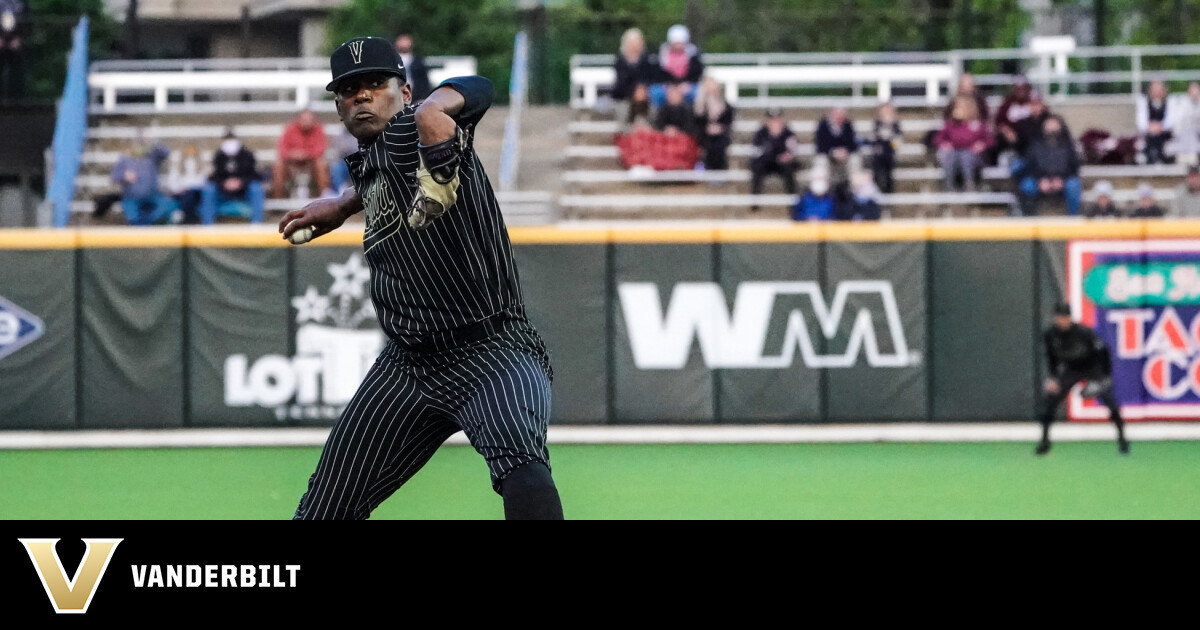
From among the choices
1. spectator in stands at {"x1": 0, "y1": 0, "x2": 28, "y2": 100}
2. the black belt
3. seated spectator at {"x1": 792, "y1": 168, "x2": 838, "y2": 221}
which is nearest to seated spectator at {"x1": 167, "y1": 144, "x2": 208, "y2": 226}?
spectator in stands at {"x1": 0, "y1": 0, "x2": 28, "y2": 100}

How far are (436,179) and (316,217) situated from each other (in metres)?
1.22

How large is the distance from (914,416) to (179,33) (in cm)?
3203

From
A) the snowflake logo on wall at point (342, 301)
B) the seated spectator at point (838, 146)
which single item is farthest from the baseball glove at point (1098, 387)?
the snowflake logo on wall at point (342, 301)

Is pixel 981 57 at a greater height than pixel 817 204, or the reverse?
pixel 981 57

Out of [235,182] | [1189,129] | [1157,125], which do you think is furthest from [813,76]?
[235,182]

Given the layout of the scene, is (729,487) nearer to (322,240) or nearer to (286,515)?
(286,515)

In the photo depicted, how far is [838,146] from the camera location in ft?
66.6

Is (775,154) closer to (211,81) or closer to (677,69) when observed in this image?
(677,69)

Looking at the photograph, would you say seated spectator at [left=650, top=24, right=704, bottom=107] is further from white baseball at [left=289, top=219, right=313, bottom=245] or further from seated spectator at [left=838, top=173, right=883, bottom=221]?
white baseball at [left=289, top=219, right=313, bottom=245]

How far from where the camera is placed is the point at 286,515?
1128 cm

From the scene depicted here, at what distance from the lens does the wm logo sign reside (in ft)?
57.9

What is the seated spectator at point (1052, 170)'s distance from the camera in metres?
19.8
